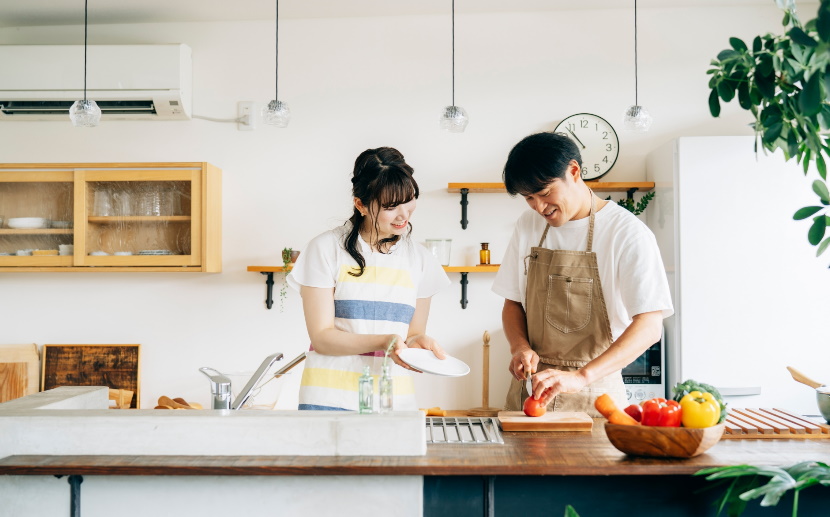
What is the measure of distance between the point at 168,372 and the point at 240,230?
869 mm

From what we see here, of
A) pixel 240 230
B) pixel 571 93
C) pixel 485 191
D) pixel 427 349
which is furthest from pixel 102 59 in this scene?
pixel 427 349

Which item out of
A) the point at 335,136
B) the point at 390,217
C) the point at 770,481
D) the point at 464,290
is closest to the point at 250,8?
the point at 335,136

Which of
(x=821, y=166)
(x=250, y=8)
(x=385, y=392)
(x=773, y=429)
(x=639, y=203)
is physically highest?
(x=250, y=8)

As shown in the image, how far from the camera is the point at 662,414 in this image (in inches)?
63.7

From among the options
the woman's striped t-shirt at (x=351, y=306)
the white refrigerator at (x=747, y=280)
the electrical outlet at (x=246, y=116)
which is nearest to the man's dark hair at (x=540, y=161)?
the woman's striped t-shirt at (x=351, y=306)

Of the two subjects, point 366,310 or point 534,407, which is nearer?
point 534,407

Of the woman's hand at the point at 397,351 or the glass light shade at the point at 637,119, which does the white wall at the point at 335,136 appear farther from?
the woman's hand at the point at 397,351

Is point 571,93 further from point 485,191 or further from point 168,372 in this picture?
point 168,372

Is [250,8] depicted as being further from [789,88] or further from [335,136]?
[789,88]

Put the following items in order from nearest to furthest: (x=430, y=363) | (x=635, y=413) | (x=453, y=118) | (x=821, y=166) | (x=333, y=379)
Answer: (x=821, y=166), (x=635, y=413), (x=430, y=363), (x=333, y=379), (x=453, y=118)

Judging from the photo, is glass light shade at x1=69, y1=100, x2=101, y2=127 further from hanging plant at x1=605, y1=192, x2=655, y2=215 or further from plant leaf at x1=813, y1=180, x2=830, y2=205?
plant leaf at x1=813, y1=180, x2=830, y2=205

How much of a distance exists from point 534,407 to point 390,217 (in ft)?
2.19

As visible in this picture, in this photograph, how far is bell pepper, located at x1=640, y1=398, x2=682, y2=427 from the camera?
1.61 metres

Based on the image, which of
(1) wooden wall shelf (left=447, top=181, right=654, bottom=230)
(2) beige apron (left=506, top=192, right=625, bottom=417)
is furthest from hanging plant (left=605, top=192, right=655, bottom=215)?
(2) beige apron (left=506, top=192, right=625, bottom=417)
